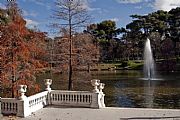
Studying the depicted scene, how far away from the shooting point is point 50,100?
706 inches

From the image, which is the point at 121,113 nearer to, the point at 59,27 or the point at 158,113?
the point at 158,113

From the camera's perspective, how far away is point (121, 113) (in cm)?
1521

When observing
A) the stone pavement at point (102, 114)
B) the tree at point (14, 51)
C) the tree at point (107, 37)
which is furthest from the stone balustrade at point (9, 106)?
the tree at point (107, 37)

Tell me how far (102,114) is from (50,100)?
149 inches

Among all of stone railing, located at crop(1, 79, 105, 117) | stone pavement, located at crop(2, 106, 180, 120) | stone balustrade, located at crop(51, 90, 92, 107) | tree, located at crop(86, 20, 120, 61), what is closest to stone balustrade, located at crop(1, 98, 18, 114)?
stone railing, located at crop(1, 79, 105, 117)

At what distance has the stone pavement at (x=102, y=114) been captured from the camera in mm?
14273

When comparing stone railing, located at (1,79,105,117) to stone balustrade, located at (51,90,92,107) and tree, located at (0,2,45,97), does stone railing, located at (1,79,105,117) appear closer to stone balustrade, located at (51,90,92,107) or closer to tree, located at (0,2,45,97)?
stone balustrade, located at (51,90,92,107)

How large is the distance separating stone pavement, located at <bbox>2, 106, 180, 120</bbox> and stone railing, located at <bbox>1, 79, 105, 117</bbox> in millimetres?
440

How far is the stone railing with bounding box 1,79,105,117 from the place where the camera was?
1521cm

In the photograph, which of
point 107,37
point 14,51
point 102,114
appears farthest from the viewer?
point 107,37

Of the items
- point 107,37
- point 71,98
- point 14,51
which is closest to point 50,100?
point 71,98

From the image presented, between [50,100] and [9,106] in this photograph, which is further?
[50,100]

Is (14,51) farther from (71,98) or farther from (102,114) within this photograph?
(102,114)

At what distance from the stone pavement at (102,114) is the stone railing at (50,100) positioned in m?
0.44
